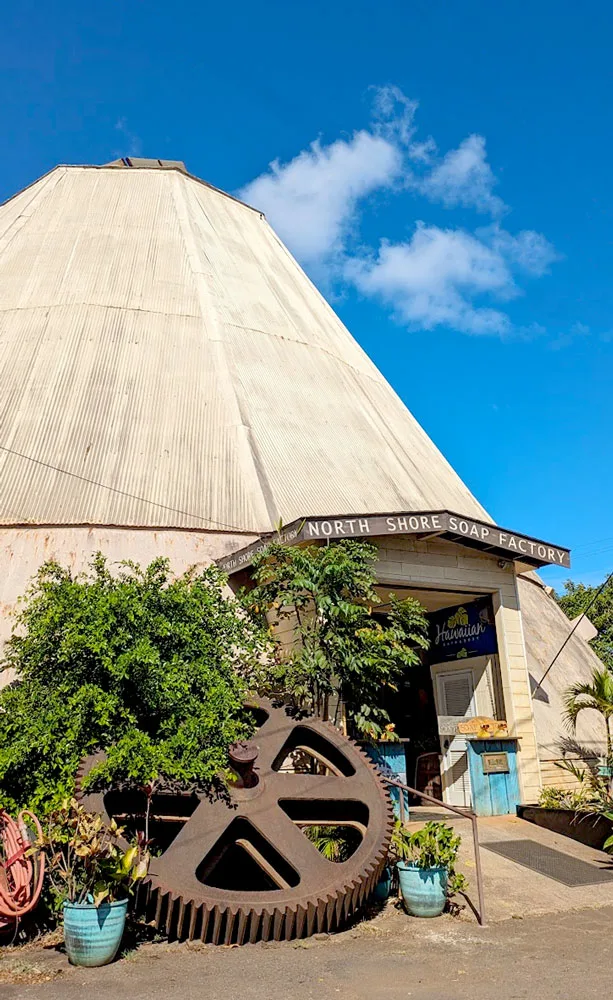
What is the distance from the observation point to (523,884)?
7.98m

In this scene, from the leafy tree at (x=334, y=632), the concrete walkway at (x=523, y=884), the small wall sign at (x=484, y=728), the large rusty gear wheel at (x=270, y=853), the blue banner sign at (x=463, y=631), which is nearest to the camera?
the large rusty gear wheel at (x=270, y=853)

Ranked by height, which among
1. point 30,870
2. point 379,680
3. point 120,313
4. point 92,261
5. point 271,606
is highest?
point 92,261

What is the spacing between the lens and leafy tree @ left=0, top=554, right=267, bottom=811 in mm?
6891

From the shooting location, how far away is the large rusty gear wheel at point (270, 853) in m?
5.85

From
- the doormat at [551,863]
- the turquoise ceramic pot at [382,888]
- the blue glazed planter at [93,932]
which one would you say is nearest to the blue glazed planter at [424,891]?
the turquoise ceramic pot at [382,888]

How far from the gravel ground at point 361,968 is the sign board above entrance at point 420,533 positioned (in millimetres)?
5032

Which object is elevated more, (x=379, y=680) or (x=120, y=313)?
(x=120, y=313)

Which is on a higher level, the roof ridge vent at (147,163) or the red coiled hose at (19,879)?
the roof ridge vent at (147,163)

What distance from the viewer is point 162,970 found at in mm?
5457

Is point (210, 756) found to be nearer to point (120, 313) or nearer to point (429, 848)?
point (429, 848)

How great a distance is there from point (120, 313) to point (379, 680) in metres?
13.0

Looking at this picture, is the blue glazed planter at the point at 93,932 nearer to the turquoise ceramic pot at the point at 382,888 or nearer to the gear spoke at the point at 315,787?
the gear spoke at the point at 315,787

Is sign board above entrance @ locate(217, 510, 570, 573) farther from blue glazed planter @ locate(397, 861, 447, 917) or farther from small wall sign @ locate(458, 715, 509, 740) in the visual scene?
blue glazed planter @ locate(397, 861, 447, 917)

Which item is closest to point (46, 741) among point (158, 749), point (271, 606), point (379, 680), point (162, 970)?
point (158, 749)
